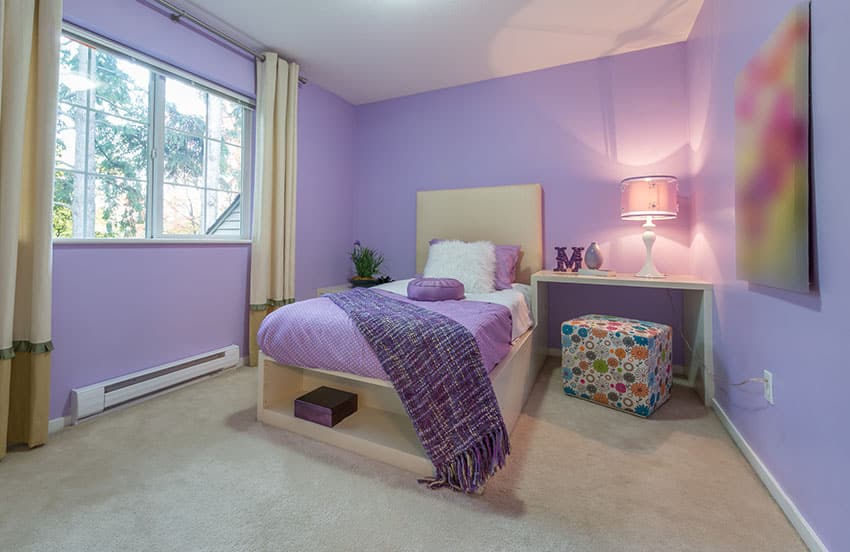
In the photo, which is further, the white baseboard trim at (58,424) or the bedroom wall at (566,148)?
the bedroom wall at (566,148)

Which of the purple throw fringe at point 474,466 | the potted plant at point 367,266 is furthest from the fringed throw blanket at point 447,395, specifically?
the potted plant at point 367,266

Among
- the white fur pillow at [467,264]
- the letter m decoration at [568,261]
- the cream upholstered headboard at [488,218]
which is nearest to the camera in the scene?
the white fur pillow at [467,264]

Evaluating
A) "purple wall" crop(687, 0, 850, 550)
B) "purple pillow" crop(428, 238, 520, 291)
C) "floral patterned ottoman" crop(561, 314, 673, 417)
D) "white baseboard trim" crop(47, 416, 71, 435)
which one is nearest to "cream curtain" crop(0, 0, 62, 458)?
"white baseboard trim" crop(47, 416, 71, 435)

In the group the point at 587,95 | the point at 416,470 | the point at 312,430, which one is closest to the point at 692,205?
the point at 587,95

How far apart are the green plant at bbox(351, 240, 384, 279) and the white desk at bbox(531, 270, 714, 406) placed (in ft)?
5.37

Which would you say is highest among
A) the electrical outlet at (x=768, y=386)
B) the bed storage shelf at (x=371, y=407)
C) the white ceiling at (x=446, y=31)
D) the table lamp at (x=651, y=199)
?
the white ceiling at (x=446, y=31)

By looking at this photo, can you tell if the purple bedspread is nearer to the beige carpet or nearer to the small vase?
the beige carpet

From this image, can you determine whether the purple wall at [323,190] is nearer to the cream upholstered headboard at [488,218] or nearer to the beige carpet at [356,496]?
the cream upholstered headboard at [488,218]

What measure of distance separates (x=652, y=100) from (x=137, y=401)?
3.98 m

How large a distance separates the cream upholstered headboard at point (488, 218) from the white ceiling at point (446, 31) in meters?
1.02

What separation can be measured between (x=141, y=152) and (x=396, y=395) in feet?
7.05

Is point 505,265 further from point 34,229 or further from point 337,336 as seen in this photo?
point 34,229

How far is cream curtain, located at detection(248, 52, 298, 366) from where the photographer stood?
107 inches

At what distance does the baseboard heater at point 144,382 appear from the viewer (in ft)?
5.96
